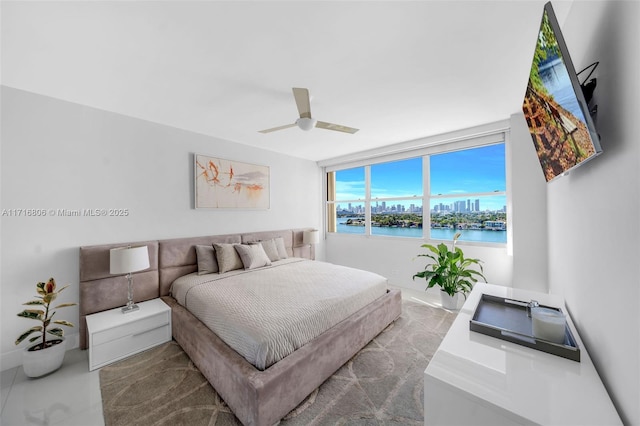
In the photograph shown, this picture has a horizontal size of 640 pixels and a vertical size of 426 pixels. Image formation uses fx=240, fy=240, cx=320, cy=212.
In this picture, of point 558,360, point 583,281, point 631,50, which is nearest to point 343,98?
point 631,50

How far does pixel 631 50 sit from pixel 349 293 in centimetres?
231

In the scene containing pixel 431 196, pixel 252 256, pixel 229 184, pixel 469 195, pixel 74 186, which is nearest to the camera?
pixel 74 186

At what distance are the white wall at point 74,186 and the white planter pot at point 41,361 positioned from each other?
14.2 inches

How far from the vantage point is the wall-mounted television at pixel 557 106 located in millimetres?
870

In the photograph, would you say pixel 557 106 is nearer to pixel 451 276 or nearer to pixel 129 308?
pixel 451 276

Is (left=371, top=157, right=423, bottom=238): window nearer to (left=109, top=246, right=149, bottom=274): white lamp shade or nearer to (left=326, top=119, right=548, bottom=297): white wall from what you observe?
(left=326, top=119, right=548, bottom=297): white wall

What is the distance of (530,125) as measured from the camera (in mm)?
1523

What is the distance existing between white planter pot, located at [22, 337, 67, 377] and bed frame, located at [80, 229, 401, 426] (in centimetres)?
36

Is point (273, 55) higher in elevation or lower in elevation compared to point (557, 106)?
higher

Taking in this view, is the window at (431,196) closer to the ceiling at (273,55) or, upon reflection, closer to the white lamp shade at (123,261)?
the ceiling at (273,55)

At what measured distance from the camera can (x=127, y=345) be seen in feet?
7.63

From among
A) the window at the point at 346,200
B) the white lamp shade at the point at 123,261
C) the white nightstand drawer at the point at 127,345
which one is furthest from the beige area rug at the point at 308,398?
the window at the point at 346,200

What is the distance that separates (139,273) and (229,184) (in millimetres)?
1676

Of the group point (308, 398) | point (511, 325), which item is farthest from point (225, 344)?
point (511, 325)
